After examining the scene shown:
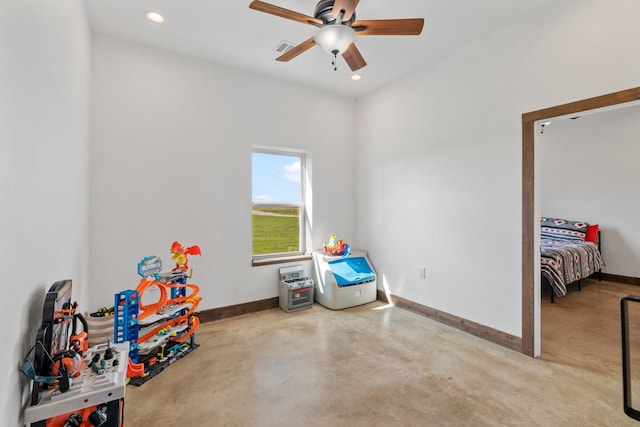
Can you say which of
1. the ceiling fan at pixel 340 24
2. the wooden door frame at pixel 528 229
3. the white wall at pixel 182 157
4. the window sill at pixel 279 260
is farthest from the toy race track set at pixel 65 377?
the wooden door frame at pixel 528 229

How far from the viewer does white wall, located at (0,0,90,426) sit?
1.02 metres

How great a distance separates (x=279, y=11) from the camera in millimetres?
2010

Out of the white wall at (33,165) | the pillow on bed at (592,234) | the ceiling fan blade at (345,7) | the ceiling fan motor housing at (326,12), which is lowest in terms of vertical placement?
the pillow on bed at (592,234)

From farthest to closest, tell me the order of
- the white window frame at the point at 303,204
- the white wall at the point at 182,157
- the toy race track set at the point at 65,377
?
the white window frame at the point at 303,204 < the white wall at the point at 182,157 < the toy race track set at the point at 65,377

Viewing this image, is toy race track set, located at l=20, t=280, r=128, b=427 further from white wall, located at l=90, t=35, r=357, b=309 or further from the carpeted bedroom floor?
white wall, located at l=90, t=35, r=357, b=309

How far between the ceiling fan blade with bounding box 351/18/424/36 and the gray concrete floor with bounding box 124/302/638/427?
2577 millimetres

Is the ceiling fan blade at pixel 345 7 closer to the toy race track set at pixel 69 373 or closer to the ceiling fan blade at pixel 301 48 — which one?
the ceiling fan blade at pixel 301 48

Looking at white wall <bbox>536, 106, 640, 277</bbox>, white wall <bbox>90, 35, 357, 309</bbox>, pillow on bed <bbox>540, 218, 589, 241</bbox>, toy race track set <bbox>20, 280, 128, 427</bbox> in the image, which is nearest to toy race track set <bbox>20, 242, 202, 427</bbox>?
toy race track set <bbox>20, 280, 128, 427</bbox>

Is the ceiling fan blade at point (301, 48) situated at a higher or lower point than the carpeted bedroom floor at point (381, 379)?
higher

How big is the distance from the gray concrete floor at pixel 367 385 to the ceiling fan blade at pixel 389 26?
101 inches

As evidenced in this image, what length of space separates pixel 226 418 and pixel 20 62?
2079 mm

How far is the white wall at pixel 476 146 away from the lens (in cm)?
229

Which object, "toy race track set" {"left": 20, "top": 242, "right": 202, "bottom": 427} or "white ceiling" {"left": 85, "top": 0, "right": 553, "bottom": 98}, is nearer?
"toy race track set" {"left": 20, "top": 242, "right": 202, "bottom": 427}

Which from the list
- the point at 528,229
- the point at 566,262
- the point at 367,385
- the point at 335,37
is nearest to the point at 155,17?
the point at 335,37
